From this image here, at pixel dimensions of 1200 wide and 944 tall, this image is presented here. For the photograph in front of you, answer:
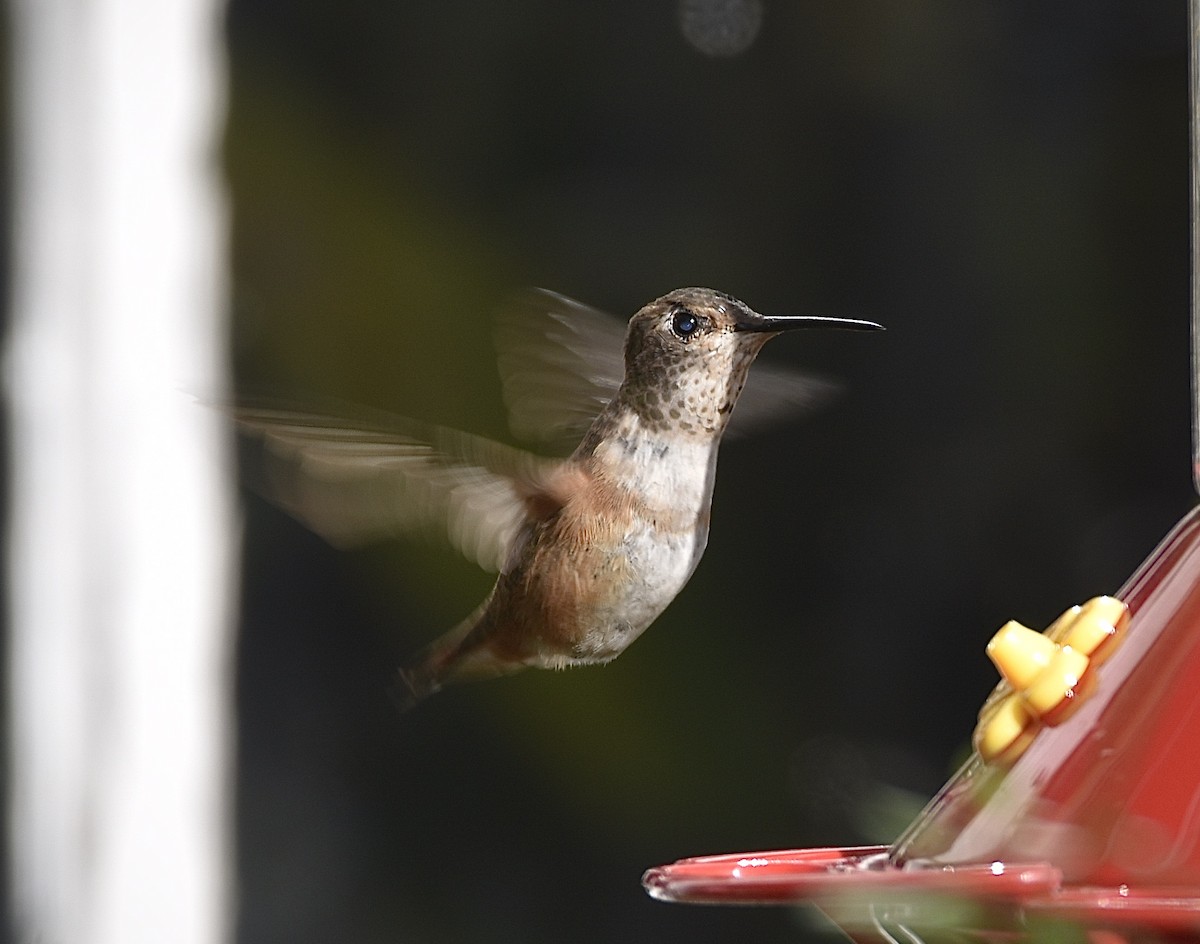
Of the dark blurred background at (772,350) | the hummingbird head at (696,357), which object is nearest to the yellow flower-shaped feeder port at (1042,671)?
the hummingbird head at (696,357)

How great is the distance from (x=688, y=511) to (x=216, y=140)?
1.93 meters

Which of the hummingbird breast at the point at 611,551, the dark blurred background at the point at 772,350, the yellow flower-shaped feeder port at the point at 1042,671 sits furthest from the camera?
the dark blurred background at the point at 772,350

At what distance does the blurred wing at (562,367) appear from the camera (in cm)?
177

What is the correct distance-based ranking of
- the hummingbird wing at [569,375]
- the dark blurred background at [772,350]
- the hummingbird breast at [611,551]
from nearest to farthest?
the hummingbird breast at [611,551] < the hummingbird wing at [569,375] < the dark blurred background at [772,350]

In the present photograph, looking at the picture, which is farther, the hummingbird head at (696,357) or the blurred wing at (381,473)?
the hummingbird head at (696,357)

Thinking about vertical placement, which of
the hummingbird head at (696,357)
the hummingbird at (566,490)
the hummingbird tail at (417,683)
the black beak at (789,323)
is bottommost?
the hummingbird tail at (417,683)

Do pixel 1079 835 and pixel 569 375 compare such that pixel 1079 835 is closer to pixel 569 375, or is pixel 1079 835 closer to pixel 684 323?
pixel 684 323

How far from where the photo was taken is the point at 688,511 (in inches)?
57.4

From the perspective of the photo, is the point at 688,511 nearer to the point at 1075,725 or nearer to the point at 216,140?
the point at 1075,725

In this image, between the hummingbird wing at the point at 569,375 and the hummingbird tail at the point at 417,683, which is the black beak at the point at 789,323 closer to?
the hummingbird wing at the point at 569,375

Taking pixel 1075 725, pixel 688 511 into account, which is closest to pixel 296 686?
pixel 688 511

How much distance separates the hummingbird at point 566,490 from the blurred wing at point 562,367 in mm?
146

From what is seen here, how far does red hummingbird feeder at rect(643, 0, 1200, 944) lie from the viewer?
2.88ft

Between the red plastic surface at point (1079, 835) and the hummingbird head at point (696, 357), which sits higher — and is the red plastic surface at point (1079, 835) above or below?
below
